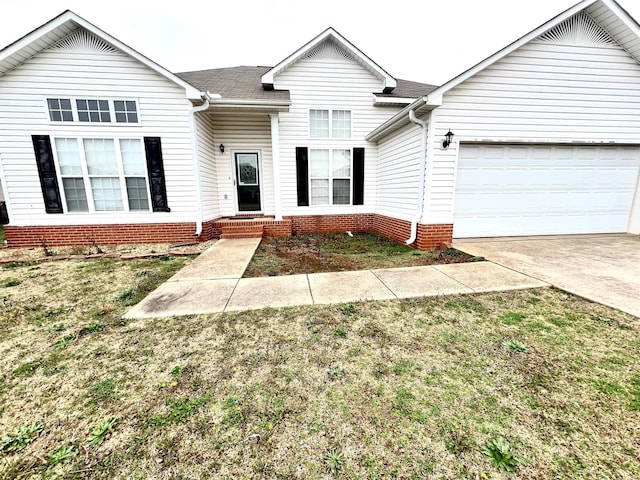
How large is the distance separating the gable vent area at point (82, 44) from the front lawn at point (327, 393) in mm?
6226

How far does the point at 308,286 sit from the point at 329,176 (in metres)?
5.23

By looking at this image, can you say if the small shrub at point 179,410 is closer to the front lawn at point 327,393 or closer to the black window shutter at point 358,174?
the front lawn at point 327,393

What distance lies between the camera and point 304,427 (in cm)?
167

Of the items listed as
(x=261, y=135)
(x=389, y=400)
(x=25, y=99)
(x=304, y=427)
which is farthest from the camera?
(x=261, y=135)

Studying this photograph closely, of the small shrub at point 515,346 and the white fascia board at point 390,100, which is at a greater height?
the white fascia board at point 390,100

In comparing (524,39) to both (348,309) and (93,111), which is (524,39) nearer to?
(348,309)

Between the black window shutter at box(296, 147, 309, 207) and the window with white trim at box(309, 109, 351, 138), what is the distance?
0.62 m

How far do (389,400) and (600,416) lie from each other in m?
1.31

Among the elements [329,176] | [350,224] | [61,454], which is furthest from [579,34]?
[61,454]

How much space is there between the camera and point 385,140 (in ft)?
Answer: 25.6

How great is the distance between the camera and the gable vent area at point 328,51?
8.00 meters

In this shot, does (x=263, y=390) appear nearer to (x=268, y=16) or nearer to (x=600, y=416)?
(x=600, y=416)

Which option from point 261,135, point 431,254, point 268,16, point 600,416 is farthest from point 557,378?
point 268,16

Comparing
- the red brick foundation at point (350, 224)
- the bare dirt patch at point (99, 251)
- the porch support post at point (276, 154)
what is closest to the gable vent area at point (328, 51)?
the porch support post at point (276, 154)
